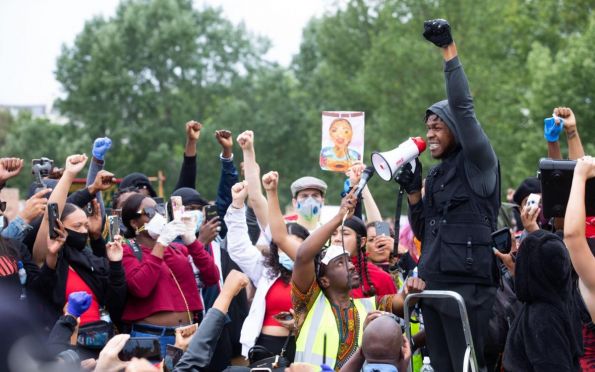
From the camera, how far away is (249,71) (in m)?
56.0

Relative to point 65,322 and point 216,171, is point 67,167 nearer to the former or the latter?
point 65,322

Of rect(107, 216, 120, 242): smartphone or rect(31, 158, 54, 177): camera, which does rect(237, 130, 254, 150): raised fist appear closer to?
rect(107, 216, 120, 242): smartphone

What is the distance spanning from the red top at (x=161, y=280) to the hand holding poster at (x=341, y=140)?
5.72ft

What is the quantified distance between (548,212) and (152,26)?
46.5 meters

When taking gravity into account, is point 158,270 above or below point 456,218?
below

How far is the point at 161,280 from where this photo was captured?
8828 mm

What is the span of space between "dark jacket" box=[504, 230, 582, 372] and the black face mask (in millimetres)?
3544

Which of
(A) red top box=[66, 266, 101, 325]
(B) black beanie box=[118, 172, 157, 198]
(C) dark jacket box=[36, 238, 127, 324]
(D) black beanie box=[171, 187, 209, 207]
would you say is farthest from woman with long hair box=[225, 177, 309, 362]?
(B) black beanie box=[118, 172, 157, 198]

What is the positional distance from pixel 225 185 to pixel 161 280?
2113mm

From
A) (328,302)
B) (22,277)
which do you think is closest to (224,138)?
(22,277)

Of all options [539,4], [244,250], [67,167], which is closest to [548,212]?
[244,250]

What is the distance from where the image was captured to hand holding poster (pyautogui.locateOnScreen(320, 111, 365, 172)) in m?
10.3

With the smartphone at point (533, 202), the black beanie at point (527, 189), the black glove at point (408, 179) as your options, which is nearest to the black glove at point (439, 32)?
the black glove at point (408, 179)

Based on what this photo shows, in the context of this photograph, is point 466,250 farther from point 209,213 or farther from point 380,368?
point 209,213
